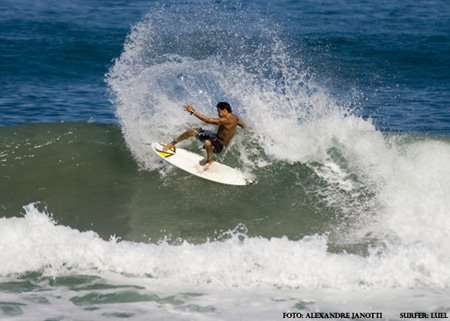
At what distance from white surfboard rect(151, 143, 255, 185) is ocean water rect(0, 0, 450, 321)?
0.18 metres

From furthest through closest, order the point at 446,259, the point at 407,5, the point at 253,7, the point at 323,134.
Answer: the point at 407,5 → the point at 253,7 → the point at 323,134 → the point at 446,259

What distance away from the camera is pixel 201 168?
12.0 meters

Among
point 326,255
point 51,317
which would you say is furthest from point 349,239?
point 51,317

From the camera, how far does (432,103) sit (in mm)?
18594

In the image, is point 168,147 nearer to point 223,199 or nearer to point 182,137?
point 182,137

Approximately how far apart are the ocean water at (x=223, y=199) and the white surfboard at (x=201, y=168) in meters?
0.18

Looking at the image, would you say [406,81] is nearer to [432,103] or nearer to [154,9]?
[432,103]

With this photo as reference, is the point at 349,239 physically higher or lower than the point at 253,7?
lower

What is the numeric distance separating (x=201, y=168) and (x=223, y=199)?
76 centimetres

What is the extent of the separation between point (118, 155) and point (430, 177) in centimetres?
541

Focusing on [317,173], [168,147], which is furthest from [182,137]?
[317,173]

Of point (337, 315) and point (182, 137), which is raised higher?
point (182, 137)

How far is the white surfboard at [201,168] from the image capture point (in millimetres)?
11898

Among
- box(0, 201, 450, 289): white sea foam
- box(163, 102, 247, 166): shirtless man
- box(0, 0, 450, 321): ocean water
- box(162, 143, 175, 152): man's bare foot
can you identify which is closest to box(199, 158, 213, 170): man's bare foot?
box(163, 102, 247, 166): shirtless man
